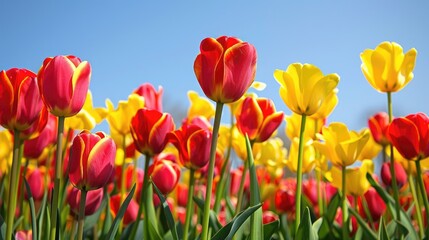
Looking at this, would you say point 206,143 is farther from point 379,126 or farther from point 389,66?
point 379,126

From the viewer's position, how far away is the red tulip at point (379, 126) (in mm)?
1929

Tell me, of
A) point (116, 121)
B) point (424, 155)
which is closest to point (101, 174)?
point (116, 121)

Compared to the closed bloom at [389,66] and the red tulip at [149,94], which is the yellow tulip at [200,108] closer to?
the red tulip at [149,94]

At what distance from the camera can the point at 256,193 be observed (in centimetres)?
114

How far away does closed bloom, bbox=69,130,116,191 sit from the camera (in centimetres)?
101

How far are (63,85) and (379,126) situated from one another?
4.47 ft

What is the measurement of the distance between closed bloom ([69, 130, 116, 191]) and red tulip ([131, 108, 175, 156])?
0.35 meters

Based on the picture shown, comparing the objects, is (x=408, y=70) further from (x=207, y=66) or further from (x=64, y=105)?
(x=64, y=105)

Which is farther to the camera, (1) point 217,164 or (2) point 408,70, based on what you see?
(1) point 217,164

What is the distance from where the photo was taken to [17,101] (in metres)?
1.10

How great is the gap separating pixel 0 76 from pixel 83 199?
1.23 feet

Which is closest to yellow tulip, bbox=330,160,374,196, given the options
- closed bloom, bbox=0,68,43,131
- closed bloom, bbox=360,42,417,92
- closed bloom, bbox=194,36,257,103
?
closed bloom, bbox=360,42,417,92

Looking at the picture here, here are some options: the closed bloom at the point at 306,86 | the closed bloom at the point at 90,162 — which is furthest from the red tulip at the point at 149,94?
the closed bloom at the point at 90,162

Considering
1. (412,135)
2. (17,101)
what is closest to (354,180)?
(412,135)
